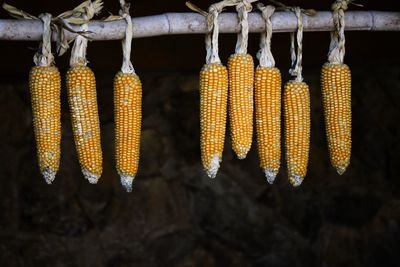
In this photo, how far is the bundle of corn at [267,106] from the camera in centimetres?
336

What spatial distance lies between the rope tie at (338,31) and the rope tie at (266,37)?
1.11 feet

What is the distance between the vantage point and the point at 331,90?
3.47 meters

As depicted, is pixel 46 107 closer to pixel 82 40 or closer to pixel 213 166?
pixel 82 40

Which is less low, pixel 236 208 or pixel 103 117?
pixel 103 117

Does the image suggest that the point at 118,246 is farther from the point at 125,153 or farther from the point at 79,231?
the point at 125,153

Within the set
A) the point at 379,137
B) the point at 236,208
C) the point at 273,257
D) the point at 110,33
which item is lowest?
the point at 273,257

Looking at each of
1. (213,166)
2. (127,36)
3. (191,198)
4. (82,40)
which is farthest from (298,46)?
(191,198)

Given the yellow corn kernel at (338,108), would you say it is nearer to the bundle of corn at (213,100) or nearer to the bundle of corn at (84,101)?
the bundle of corn at (213,100)

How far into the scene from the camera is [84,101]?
3.12 metres

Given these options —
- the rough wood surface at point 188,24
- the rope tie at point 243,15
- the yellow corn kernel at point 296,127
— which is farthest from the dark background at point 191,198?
the rope tie at point 243,15

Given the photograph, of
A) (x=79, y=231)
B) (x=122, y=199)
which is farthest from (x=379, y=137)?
(x=79, y=231)

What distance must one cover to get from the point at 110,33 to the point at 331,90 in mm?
1168

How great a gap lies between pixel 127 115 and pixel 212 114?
0.41 meters

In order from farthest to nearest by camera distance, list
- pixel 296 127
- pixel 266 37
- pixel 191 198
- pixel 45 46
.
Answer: pixel 191 198 → pixel 296 127 → pixel 266 37 → pixel 45 46
